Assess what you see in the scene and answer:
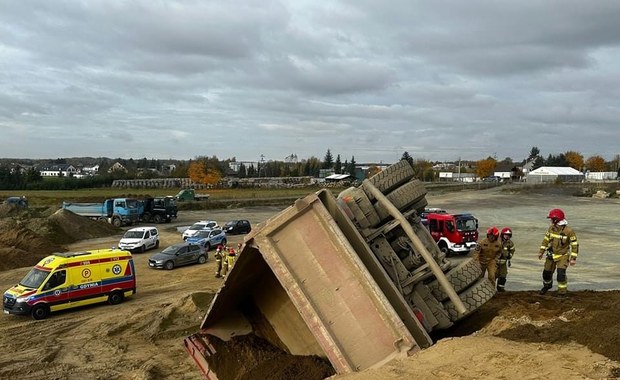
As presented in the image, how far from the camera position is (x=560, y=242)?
9.01 metres

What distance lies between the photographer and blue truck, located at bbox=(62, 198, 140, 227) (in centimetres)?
3928

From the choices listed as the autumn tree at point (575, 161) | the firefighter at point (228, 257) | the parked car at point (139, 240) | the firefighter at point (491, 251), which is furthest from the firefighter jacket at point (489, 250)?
the autumn tree at point (575, 161)

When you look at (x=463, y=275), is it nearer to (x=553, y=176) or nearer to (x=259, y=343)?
(x=259, y=343)

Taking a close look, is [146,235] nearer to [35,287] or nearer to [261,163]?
[35,287]

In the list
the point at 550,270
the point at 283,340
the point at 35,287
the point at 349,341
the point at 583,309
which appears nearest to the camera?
the point at 349,341

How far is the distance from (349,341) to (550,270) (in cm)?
551

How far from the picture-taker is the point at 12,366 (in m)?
10.4

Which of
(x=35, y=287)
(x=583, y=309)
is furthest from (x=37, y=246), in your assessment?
(x=583, y=309)

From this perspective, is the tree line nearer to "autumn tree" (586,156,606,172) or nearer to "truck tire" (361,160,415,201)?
"autumn tree" (586,156,606,172)

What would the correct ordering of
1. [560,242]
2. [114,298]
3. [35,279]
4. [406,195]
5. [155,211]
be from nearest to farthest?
1. [406,195]
2. [560,242]
3. [35,279]
4. [114,298]
5. [155,211]

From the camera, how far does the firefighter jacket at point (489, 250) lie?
10.8 m

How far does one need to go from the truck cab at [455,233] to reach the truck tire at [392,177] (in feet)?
51.8

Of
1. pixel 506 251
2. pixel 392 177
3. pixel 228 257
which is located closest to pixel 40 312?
pixel 228 257

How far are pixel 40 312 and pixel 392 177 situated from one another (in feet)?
39.7
